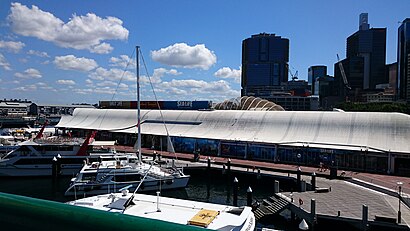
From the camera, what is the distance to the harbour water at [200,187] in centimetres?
3147

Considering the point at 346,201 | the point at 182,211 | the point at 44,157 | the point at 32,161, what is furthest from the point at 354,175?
the point at 32,161

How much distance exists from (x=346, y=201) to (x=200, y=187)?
1482cm

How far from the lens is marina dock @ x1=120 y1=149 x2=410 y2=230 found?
825 inches

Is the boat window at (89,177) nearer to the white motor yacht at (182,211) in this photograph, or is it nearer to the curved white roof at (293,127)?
the white motor yacht at (182,211)

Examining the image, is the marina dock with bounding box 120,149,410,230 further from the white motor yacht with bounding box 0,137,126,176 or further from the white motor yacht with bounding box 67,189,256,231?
the white motor yacht with bounding box 0,137,126,176

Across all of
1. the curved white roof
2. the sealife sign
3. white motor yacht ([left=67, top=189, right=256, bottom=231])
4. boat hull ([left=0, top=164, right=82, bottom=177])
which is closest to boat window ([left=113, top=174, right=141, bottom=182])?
boat hull ([left=0, top=164, right=82, bottom=177])

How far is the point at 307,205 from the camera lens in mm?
24188

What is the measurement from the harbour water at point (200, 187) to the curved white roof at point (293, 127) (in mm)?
8993

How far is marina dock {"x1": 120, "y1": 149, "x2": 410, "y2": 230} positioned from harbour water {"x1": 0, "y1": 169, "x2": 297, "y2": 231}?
1.64 metres

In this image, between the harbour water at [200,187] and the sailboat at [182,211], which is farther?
the harbour water at [200,187]

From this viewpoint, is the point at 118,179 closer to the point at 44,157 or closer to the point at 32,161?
the point at 44,157

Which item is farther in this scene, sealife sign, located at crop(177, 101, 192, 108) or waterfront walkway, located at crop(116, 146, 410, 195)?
sealife sign, located at crop(177, 101, 192, 108)

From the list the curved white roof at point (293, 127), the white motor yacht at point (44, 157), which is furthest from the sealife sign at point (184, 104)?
the white motor yacht at point (44, 157)

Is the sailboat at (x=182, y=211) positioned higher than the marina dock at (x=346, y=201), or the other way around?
the sailboat at (x=182, y=211)
